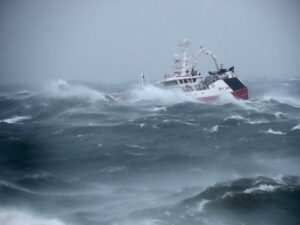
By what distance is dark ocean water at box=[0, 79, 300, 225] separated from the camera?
2711 cm

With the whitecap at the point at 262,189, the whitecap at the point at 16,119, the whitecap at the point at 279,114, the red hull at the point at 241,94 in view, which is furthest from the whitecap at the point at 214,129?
the whitecap at the point at 16,119

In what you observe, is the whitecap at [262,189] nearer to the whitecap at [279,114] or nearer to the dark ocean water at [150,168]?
the dark ocean water at [150,168]

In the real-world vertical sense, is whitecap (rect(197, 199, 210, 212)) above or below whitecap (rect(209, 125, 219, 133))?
below

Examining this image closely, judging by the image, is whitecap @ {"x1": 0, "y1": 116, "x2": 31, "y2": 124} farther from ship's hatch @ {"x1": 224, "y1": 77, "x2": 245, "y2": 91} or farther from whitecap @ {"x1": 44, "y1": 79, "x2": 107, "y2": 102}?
ship's hatch @ {"x1": 224, "y1": 77, "x2": 245, "y2": 91}

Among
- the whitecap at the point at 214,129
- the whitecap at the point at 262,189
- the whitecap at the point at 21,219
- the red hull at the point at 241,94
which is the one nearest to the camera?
the whitecap at the point at 21,219

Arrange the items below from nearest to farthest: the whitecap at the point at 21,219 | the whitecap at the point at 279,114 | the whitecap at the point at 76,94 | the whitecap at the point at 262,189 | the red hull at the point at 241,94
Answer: the whitecap at the point at 21,219 < the whitecap at the point at 262,189 < the whitecap at the point at 279,114 < the red hull at the point at 241,94 < the whitecap at the point at 76,94

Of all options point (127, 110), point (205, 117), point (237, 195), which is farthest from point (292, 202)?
point (127, 110)

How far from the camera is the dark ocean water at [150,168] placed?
27.1 metres

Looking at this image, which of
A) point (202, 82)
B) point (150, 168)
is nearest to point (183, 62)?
point (202, 82)

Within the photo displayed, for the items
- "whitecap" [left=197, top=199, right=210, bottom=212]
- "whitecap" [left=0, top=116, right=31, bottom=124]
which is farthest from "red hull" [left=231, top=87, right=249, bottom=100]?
"whitecap" [left=197, top=199, right=210, bottom=212]

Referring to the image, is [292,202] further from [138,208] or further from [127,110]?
[127,110]

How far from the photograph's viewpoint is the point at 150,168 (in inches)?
1467

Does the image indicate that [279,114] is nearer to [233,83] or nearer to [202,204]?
[233,83]

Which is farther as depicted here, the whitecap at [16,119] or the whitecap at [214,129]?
the whitecap at [16,119]
